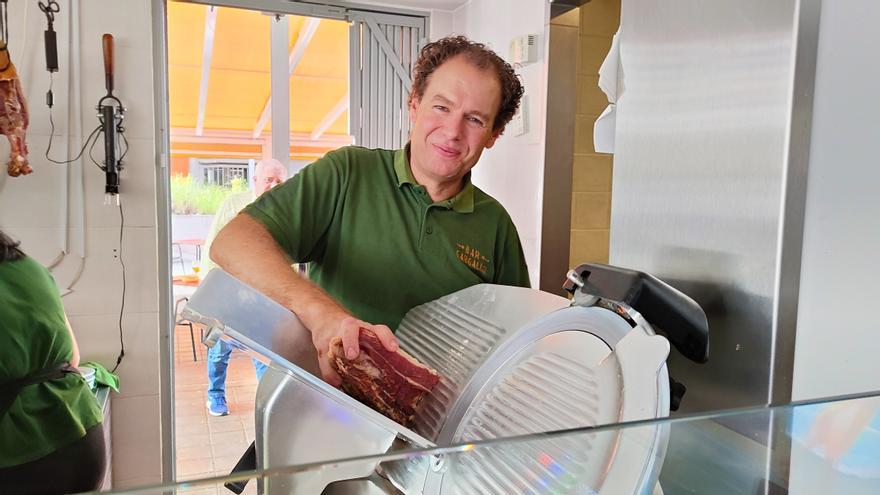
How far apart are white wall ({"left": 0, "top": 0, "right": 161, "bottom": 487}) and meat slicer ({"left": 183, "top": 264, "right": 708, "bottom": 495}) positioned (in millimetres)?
2144

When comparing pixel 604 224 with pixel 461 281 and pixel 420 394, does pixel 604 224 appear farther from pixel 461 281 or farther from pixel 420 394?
pixel 420 394

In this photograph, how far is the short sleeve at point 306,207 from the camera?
1.06 m

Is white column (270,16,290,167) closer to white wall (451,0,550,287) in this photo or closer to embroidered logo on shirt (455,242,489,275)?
white wall (451,0,550,287)

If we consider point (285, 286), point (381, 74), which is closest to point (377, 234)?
point (285, 286)

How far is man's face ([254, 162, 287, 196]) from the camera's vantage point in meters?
2.99

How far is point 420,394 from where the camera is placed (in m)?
0.67

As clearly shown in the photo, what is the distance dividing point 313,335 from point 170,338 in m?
2.19

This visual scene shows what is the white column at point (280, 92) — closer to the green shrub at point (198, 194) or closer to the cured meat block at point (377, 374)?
the green shrub at point (198, 194)

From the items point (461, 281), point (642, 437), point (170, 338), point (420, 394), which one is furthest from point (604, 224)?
point (642, 437)

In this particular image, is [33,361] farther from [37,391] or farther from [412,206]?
[412,206]

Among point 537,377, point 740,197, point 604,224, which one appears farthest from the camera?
point 604,224

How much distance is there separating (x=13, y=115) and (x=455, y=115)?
1.68m

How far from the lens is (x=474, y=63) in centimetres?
111

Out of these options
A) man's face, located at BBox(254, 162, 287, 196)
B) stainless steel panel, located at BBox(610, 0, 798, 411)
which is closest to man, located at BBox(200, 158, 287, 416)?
man's face, located at BBox(254, 162, 287, 196)
